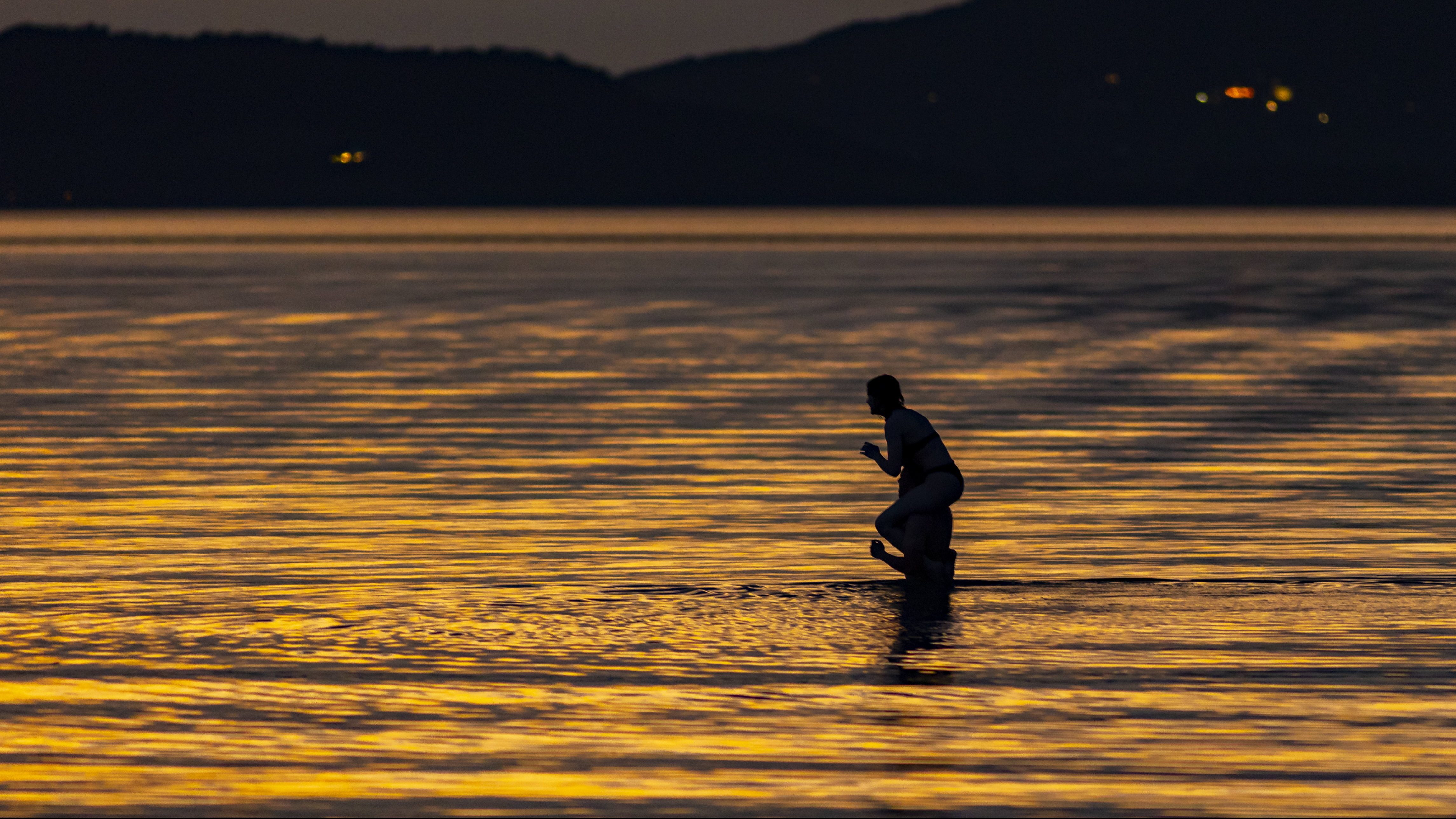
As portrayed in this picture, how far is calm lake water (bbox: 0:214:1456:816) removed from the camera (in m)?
11.2

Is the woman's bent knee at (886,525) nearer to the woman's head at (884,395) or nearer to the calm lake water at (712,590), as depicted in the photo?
the calm lake water at (712,590)

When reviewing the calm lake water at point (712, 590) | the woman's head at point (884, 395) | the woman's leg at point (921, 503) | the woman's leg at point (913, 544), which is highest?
the woman's head at point (884, 395)

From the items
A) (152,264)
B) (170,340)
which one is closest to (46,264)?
(152,264)

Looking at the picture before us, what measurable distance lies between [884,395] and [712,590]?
1.69 meters

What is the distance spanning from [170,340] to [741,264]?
53413 millimetres

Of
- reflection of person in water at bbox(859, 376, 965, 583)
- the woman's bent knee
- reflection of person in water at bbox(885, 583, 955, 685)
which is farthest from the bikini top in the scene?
reflection of person in water at bbox(885, 583, 955, 685)

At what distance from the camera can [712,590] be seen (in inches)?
636

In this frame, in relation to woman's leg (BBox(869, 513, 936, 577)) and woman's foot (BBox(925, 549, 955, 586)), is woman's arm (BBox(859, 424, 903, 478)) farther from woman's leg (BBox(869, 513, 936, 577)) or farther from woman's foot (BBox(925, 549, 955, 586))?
woman's foot (BBox(925, 549, 955, 586))

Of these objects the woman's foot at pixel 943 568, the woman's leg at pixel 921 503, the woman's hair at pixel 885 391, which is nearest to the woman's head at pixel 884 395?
the woman's hair at pixel 885 391

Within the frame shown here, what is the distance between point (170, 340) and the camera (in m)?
44.3

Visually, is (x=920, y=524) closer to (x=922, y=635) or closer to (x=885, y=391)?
(x=885, y=391)

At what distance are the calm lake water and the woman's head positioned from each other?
1205 mm

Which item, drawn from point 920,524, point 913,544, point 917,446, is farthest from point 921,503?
point 917,446

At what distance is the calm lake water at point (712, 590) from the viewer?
11.2 m
